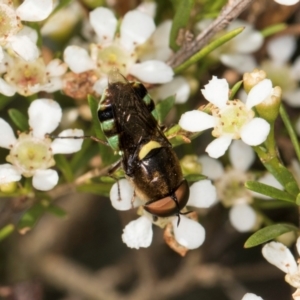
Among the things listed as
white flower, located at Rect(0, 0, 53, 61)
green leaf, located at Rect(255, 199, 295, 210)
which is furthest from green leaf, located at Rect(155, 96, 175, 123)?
green leaf, located at Rect(255, 199, 295, 210)

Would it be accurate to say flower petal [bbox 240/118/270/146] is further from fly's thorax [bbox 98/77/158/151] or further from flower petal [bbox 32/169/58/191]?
flower petal [bbox 32/169/58/191]

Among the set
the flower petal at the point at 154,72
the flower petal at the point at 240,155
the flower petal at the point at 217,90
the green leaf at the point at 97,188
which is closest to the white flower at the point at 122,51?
the flower petal at the point at 154,72

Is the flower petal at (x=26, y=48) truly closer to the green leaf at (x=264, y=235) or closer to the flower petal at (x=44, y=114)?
the flower petal at (x=44, y=114)

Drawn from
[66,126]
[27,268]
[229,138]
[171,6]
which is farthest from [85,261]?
[229,138]

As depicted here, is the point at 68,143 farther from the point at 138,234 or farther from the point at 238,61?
the point at 238,61

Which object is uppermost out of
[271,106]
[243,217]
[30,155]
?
[271,106]

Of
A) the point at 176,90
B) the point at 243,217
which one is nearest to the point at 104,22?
the point at 176,90
